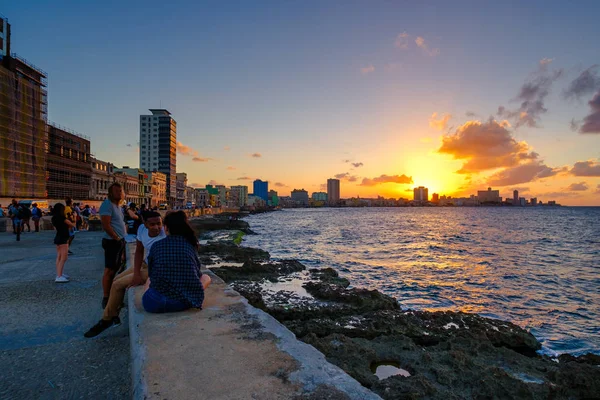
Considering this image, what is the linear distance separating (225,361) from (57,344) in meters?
2.96

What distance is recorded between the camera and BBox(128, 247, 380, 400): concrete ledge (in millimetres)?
2557

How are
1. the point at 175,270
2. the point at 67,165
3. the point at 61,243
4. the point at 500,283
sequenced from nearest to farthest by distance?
the point at 175,270
the point at 61,243
the point at 500,283
the point at 67,165

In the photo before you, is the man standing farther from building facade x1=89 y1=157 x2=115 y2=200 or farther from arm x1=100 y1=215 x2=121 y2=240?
building facade x1=89 y1=157 x2=115 y2=200

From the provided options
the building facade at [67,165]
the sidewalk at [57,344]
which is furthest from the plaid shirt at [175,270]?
the building facade at [67,165]

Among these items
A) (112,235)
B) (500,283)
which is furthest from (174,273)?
(500,283)

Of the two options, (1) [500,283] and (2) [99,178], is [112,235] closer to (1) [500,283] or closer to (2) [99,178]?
(1) [500,283]

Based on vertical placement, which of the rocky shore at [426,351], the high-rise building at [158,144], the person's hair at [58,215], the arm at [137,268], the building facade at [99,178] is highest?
the high-rise building at [158,144]

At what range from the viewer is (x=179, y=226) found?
4.51m

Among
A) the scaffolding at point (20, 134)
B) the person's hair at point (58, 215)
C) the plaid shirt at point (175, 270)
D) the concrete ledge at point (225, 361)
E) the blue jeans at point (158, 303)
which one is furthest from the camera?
the scaffolding at point (20, 134)

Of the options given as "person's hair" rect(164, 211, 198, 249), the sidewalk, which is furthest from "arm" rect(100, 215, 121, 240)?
"person's hair" rect(164, 211, 198, 249)

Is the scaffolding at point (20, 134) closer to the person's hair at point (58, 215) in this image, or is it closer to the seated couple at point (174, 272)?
the person's hair at point (58, 215)

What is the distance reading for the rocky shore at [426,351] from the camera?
5.62 meters

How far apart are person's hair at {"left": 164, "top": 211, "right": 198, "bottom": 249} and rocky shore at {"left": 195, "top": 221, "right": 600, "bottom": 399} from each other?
3431mm

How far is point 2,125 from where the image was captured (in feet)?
153
